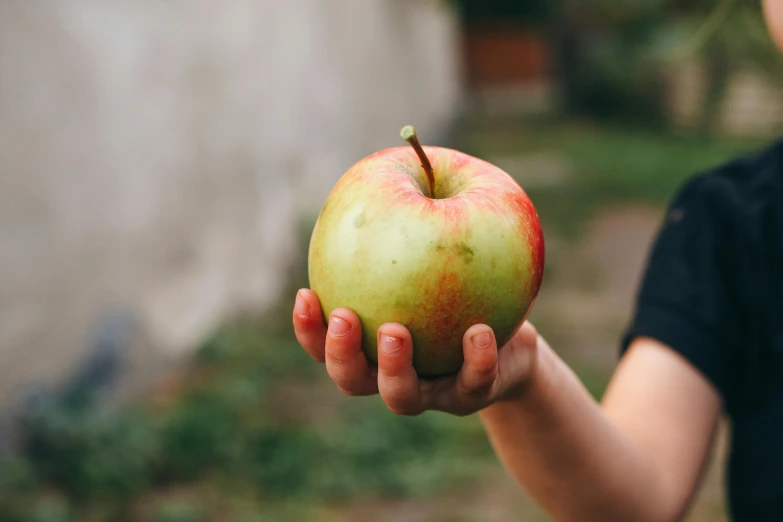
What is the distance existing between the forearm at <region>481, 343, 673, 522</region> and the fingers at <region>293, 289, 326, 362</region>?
0.99ft

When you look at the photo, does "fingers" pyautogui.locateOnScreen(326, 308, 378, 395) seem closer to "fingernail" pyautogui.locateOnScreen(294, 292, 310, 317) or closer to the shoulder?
"fingernail" pyautogui.locateOnScreen(294, 292, 310, 317)

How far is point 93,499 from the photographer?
8.16ft

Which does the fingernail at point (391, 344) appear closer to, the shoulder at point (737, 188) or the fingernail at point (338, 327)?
the fingernail at point (338, 327)

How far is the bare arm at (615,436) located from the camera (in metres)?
1.11

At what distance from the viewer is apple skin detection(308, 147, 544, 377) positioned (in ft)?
3.04

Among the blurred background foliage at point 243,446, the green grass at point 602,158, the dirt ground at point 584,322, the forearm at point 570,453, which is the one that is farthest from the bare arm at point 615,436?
the green grass at point 602,158

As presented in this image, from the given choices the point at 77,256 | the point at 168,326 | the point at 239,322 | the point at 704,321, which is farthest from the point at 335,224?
the point at 239,322

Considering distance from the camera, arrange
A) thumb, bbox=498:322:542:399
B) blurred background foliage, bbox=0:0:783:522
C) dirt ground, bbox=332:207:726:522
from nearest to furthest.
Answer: thumb, bbox=498:322:542:399, blurred background foliage, bbox=0:0:783:522, dirt ground, bbox=332:207:726:522

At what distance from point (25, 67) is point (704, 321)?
2.23 meters

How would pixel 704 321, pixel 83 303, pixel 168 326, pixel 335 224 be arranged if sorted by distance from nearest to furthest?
1. pixel 335 224
2. pixel 704 321
3. pixel 83 303
4. pixel 168 326

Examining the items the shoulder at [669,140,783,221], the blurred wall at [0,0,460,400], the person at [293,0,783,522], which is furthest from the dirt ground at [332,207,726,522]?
the shoulder at [669,140,783,221]

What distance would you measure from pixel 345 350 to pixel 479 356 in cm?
16

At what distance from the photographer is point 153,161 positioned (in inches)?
132

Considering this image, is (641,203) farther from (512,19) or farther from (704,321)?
(512,19)
